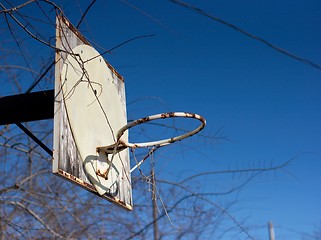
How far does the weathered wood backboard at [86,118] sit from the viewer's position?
11.0 ft

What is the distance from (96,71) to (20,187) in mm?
3112

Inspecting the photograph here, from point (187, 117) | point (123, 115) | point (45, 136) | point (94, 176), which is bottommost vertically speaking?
point (94, 176)

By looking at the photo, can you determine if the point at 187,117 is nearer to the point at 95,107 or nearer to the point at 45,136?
the point at 95,107

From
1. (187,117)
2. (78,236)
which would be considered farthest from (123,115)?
(78,236)

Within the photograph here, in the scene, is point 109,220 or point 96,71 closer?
point 96,71

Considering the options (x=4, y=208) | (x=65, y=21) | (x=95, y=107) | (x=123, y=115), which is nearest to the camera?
(x=65, y=21)

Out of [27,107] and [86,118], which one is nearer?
[27,107]

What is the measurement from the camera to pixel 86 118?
3.79 metres

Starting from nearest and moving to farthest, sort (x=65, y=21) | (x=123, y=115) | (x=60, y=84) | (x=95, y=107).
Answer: (x=60, y=84)
(x=65, y=21)
(x=95, y=107)
(x=123, y=115)

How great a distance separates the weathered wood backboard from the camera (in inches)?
131

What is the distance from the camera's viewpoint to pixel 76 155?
135 inches

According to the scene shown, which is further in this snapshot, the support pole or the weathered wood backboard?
the support pole

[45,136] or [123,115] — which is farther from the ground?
[45,136]

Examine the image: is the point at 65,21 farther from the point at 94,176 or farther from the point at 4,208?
the point at 4,208
